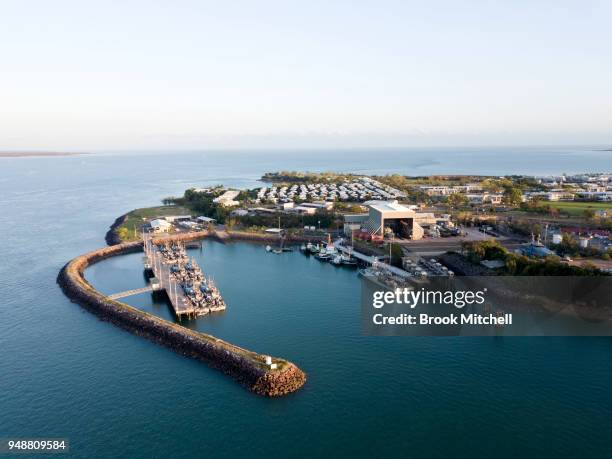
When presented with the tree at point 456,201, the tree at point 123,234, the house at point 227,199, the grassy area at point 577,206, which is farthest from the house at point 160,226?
the grassy area at point 577,206

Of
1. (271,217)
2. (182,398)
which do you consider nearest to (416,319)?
(182,398)

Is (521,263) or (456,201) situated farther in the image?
(456,201)

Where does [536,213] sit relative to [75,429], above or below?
above

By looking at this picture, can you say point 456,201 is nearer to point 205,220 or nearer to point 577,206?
point 577,206

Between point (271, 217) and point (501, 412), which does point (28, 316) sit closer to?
point (501, 412)

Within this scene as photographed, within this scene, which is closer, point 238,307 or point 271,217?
point 238,307

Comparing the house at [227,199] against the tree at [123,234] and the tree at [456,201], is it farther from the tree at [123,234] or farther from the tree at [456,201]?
the tree at [456,201]

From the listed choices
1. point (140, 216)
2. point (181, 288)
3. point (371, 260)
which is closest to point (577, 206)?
point (371, 260)
